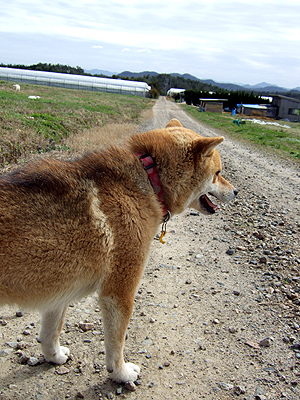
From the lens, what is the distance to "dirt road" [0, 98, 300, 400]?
268 centimetres

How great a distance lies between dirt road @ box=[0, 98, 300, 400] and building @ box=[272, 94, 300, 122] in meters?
46.1

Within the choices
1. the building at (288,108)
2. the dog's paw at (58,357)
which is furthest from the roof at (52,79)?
the dog's paw at (58,357)

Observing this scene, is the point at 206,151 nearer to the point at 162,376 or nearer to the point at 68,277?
the point at 68,277

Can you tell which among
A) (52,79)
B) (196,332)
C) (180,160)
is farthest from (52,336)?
(52,79)

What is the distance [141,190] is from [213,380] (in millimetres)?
1732

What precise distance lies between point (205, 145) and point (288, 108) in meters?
49.2

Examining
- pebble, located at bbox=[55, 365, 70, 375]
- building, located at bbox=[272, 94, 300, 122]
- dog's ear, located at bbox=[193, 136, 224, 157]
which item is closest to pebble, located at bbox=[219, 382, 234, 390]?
pebble, located at bbox=[55, 365, 70, 375]

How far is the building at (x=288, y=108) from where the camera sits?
150 feet

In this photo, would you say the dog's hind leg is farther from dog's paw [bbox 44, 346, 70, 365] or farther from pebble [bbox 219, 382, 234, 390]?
pebble [bbox 219, 382, 234, 390]

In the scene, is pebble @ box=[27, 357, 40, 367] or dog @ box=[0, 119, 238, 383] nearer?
dog @ box=[0, 119, 238, 383]

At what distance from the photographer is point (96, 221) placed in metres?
2.43

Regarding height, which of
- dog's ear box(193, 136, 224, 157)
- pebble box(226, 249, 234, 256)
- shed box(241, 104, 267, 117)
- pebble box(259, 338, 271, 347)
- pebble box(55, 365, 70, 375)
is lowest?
pebble box(55, 365, 70, 375)

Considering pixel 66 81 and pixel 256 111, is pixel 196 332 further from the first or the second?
pixel 66 81

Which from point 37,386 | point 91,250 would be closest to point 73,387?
point 37,386
